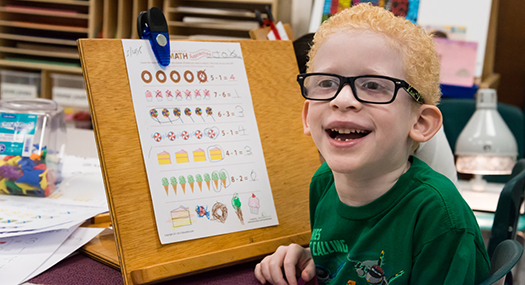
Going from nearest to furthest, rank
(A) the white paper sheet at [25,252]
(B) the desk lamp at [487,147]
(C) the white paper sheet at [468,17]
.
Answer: (A) the white paper sheet at [25,252] < (B) the desk lamp at [487,147] < (C) the white paper sheet at [468,17]

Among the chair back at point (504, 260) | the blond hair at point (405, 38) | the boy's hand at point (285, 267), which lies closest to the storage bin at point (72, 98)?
the boy's hand at point (285, 267)

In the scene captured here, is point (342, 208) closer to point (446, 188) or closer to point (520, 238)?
point (446, 188)

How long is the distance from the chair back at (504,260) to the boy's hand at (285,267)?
0.28 meters

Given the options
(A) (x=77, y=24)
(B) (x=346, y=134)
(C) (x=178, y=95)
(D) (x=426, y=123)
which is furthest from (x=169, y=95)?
(A) (x=77, y=24)

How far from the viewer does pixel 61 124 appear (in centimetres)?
114

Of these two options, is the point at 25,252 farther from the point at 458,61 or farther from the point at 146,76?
the point at 458,61

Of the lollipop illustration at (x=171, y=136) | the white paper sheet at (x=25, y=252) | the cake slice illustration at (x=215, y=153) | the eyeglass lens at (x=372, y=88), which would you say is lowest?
the white paper sheet at (x=25, y=252)

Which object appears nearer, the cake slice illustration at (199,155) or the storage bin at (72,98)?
the cake slice illustration at (199,155)

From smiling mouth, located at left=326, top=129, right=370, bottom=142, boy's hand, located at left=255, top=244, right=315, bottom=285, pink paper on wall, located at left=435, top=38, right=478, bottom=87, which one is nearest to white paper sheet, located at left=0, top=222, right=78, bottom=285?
boy's hand, located at left=255, top=244, right=315, bottom=285

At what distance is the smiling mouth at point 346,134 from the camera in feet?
2.07

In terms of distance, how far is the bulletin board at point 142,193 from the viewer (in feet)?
2.25

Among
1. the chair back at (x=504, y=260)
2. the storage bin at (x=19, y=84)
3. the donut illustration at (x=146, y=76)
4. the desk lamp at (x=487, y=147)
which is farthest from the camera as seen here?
the storage bin at (x=19, y=84)

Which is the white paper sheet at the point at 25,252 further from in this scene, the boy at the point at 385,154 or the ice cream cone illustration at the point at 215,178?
the boy at the point at 385,154

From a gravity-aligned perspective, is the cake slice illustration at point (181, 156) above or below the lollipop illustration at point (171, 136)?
below
